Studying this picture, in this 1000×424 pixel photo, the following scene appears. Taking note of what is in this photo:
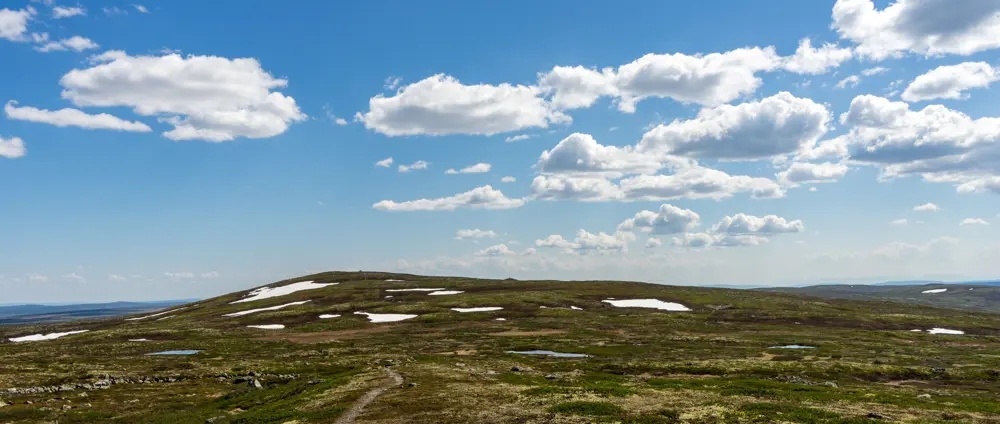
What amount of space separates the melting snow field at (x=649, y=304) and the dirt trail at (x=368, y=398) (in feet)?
352

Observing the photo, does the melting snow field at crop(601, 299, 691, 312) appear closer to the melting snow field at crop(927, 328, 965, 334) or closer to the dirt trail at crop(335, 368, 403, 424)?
the melting snow field at crop(927, 328, 965, 334)

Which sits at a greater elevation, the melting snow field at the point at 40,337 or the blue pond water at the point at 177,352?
the blue pond water at the point at 177,352

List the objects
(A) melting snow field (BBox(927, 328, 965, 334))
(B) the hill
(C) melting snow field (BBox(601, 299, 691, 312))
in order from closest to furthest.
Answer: (B) the hill < (A) melting snow field (BBox(927, 328, 965, 334)) < (C) melting snow field (BBox(601, 299, 691, 312))

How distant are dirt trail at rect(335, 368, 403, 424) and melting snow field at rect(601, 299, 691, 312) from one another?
107 meters

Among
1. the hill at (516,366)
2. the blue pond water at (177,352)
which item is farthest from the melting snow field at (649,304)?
the blue pond water at (177,352)

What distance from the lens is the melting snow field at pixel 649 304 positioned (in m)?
149

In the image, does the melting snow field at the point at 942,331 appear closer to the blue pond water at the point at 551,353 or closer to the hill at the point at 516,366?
the hill at the point at 516,366

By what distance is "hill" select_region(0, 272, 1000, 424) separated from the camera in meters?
38.6

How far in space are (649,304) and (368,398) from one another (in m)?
126

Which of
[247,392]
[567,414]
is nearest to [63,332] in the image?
→ [247,392]

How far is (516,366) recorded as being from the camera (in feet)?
211

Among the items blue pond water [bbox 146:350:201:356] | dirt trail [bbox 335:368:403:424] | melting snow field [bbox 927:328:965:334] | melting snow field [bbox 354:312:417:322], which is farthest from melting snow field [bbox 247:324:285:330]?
melting snow field [bbox 927:328:965:334]

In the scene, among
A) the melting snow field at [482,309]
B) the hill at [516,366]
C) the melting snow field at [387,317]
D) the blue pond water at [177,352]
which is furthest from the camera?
the melting snow field at [482,309]

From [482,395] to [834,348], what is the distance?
6959 centimetres
